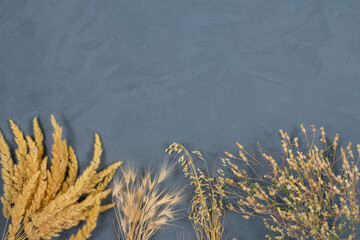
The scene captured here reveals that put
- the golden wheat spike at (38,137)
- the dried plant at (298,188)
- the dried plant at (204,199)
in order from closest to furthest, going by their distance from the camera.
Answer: the dried plant at (298,188), the dried plant at (204,199), the golden wheat spike at (38,137)

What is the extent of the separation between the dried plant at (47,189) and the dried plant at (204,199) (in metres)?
0.31

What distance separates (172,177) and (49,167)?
57 centimetres

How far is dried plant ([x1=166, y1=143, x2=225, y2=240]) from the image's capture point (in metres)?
1.76

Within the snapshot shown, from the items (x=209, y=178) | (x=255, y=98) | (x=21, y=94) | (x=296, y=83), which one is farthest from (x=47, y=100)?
(x=296, y=83)

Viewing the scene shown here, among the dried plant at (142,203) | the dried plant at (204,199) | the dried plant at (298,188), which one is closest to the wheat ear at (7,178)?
the dried plant at (142,203)

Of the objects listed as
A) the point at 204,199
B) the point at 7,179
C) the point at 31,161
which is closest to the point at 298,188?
the point at 204,199

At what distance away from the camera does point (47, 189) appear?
5.84 feet

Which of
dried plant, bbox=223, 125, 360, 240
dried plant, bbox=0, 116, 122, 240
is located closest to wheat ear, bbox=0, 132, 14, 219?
dried plant, bbox=0, 116, 122, 240

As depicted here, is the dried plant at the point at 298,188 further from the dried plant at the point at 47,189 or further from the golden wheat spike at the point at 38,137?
the golden wheat spike at the point at 38,137

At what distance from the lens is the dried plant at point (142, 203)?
1776mm

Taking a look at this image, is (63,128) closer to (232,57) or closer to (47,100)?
(47,100)

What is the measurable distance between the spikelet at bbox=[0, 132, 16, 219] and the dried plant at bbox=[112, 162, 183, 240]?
0.44 meters

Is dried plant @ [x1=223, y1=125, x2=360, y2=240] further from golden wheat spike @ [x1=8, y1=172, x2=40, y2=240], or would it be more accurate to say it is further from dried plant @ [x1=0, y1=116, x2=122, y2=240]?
golden wheat spike @ [x1=8, y1=172, x2=40, y2=240]

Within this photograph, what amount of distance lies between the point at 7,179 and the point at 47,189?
0.18 m
